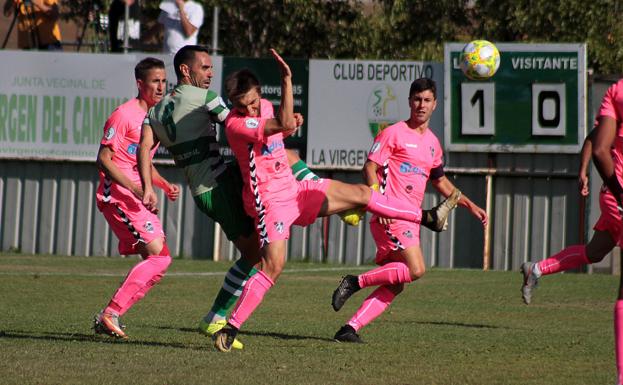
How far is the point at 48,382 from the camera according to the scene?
25.9 feet

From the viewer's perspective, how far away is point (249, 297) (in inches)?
364

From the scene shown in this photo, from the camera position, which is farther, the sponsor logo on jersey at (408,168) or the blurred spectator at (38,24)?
the blurred spectator at (38,24)

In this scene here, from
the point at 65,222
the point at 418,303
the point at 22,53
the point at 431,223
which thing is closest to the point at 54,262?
the point at 65,222

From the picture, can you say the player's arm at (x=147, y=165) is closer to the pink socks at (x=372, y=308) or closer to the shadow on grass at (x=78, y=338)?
the shadow on grass at (x=78, y=338)

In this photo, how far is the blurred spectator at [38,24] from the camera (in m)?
23.0

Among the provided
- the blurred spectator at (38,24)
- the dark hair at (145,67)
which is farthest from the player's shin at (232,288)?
the blurred spectator at (38,24)

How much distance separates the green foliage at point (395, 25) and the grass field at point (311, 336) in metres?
12.5

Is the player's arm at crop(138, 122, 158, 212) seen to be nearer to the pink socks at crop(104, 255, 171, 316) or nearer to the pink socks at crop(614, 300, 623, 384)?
the pink socks at crop(104, 255, 171, 316)

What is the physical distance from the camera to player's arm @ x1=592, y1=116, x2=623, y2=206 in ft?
25.0

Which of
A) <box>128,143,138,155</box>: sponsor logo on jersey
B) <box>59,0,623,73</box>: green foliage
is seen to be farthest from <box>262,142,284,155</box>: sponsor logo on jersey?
<box>59,0,623,73</box>: green foliage

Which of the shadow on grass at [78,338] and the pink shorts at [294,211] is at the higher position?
the pink shorts at [294,211]

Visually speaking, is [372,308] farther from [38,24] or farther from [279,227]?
[38,24]

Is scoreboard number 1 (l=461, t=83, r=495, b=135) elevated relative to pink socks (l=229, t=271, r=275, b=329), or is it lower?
elevated

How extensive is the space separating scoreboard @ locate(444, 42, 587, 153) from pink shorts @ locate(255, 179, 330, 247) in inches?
403
